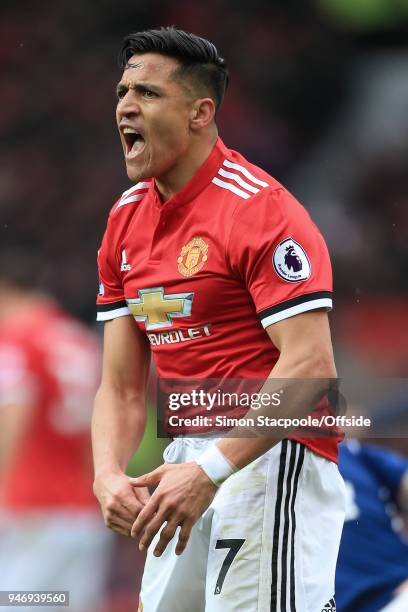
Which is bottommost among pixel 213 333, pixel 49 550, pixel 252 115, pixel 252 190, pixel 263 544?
pixel 49 550

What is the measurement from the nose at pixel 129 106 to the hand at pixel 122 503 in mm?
997

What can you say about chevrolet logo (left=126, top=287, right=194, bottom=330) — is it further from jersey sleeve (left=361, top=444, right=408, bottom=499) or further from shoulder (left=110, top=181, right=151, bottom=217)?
jersey sleeve (left=361, top=444, right=408, bottom=499)

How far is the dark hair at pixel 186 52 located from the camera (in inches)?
121

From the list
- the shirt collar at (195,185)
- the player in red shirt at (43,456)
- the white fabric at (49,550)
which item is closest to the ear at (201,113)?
the shirt collar at (195,185)

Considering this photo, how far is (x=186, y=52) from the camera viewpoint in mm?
3072

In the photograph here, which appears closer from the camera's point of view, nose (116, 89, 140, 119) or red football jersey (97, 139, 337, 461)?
red football jersey (97, 139, 337, 461)

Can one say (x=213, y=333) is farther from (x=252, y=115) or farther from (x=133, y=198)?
(x=252, y=115)

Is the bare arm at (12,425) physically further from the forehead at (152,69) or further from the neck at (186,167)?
the forehead at (152,69)

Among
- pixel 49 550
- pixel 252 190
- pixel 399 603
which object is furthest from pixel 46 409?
pixel 252 190

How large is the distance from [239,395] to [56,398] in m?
2.51

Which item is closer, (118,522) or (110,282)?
(118,522)

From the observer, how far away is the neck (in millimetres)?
3133

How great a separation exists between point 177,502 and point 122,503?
0.25m

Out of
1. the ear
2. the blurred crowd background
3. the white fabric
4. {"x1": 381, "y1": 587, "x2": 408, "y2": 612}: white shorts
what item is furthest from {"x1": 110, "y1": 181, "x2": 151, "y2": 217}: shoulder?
the blurred crowd background
